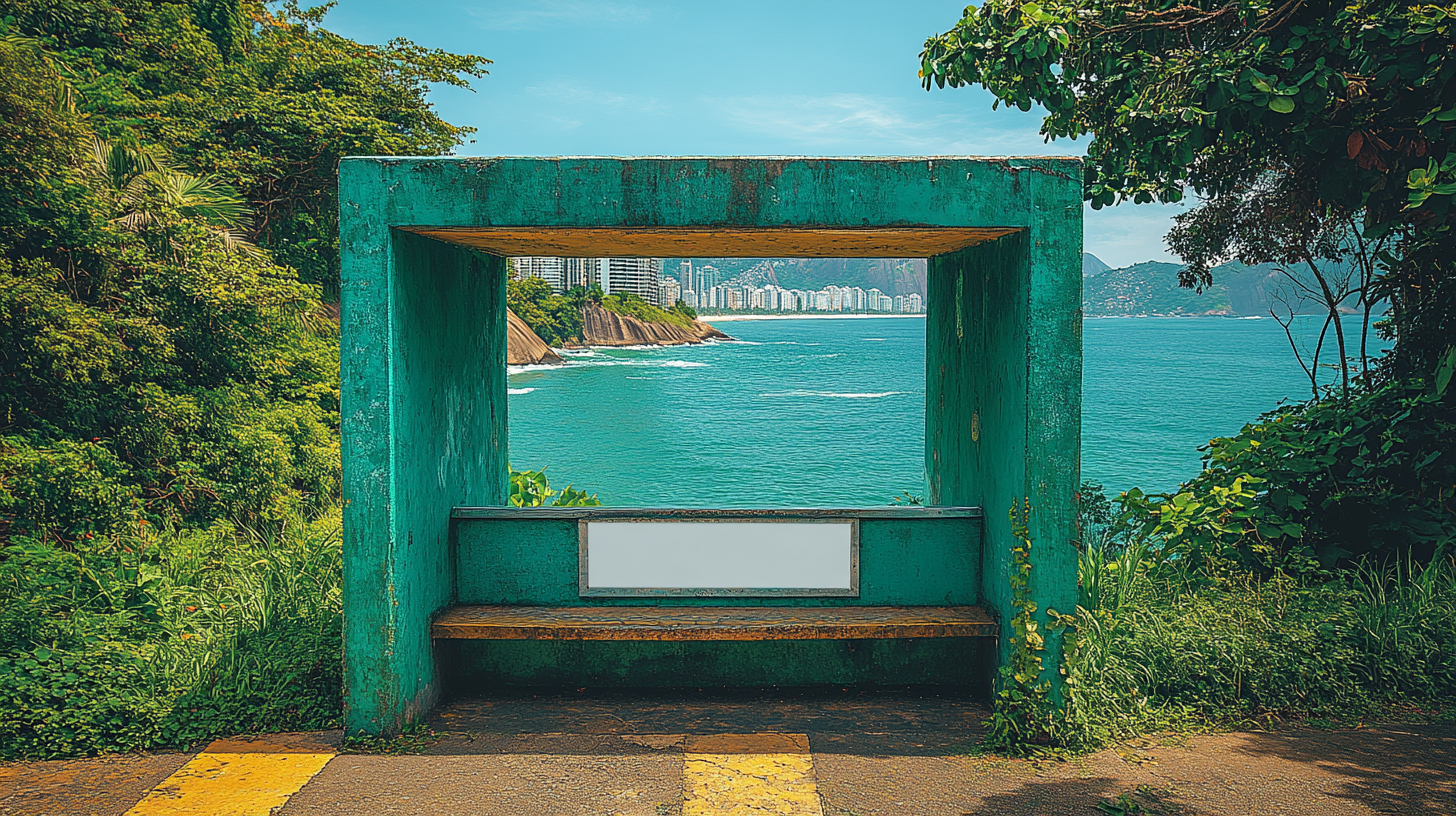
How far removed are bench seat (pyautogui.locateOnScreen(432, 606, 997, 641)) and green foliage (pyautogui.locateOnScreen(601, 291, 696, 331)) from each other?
96.1 m

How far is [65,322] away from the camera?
7.73m

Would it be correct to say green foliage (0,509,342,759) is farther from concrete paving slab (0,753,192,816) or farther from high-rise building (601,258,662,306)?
high-rise building (601,258,662,306)

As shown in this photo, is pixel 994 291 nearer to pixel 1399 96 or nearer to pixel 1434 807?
pixel 1434 807

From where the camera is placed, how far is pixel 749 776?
3.86m

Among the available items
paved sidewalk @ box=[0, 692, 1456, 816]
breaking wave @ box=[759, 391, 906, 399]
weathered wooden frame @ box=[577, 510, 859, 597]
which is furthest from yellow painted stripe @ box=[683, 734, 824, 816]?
breaking wave @ box=[759, 391, 906, 399]

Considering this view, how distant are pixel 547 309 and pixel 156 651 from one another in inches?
3110

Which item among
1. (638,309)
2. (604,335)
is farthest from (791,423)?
(638,309)

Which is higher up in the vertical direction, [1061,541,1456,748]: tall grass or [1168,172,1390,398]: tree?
[1168,172,1390,398]: tree

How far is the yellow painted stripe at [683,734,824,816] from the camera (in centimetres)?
362

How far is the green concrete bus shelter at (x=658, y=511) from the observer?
3.99 metres

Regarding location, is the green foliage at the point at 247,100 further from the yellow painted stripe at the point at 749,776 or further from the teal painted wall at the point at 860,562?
the yellow painted stripe at the point at 749,776

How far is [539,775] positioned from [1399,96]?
6064mm

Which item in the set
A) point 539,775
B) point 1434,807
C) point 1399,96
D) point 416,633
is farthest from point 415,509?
point 1399,96

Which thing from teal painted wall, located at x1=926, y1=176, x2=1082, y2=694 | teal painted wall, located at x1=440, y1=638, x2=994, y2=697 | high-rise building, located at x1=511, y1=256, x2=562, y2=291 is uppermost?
high-rise building, located at x1=511, y1=256, x2=562, y2=291
